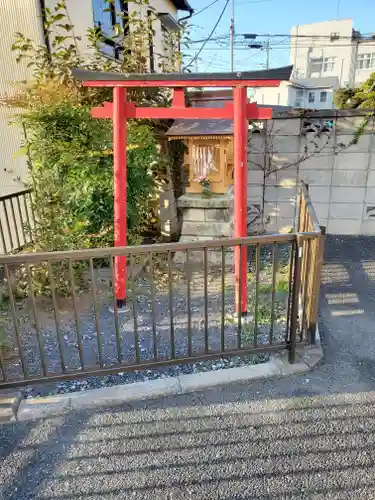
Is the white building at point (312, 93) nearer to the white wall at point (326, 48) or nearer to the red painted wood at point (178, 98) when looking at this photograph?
the white wall at point (326, 48)

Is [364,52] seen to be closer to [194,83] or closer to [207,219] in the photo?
[207,219]

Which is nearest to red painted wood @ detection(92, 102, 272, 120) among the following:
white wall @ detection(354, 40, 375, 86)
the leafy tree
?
the leafy tree

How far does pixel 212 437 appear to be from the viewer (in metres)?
2.07

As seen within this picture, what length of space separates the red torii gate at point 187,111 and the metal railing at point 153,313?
337mm

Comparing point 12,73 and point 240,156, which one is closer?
point 240,156

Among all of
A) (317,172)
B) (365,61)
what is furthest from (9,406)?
(365,61)

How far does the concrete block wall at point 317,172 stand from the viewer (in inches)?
206

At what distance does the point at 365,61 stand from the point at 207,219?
3800 cm

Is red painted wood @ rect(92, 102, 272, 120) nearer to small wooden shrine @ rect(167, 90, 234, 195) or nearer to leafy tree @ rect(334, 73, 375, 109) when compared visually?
small wooden shrine @ rect(167, 90, 234, 195)

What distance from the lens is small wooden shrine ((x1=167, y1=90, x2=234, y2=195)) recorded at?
407cm

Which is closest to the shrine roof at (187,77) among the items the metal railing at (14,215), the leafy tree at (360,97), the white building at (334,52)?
the metal railing at (14,215)

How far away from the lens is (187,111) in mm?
3299

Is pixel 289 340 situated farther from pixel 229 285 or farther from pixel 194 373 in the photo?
pixel 229 285

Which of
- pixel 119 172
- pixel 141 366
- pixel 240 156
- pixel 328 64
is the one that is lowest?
pixel 141 366
